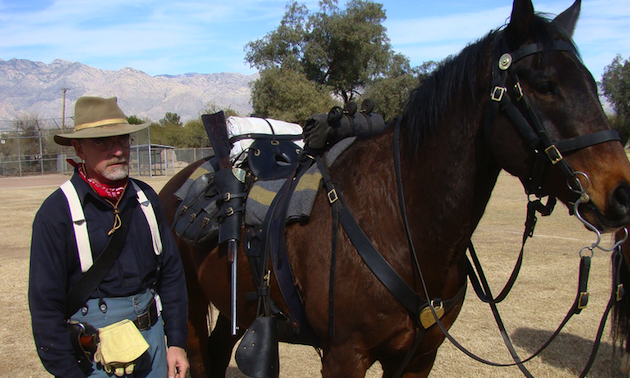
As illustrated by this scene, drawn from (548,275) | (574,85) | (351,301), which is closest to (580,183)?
(574,85)

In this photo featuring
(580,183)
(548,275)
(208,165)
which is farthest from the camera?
(548,275)

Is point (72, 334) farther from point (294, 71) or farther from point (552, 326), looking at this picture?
point (294, 71)

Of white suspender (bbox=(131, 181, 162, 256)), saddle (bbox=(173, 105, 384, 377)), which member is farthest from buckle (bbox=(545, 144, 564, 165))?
white suspender (bbox=(131, 181, 162, 256))

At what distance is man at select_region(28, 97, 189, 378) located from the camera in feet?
5.62

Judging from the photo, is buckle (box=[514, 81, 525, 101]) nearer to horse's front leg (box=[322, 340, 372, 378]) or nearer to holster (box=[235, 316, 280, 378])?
horse's front leg (box=[322, 340, 372, 378])

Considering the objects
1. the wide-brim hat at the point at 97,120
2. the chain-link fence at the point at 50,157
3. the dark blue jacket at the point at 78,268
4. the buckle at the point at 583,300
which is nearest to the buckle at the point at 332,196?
the dark blue jacket at the point at 78,268

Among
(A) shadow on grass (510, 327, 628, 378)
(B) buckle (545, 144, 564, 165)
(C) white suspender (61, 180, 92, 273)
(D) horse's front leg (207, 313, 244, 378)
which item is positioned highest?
(B) buckle (545, 144, 564, 165)

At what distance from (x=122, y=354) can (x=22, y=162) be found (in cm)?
3528

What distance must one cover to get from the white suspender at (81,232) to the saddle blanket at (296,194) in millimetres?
944

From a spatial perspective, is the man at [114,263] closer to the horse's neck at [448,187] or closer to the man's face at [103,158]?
the man's face at [103,158]

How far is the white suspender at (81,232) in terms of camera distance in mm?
1805

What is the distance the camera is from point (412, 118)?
2.20 meters

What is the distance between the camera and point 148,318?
1999 mm

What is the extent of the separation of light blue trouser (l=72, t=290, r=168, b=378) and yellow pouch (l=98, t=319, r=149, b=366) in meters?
0.05
